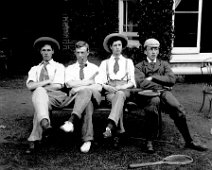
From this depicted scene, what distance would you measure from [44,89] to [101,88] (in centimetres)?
85

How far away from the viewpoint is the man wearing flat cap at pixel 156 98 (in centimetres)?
505

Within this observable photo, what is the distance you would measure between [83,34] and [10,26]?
121 inches

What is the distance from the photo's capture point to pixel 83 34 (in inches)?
406

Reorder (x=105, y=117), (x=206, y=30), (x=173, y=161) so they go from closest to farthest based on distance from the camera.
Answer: (x=173, y=161), (x=105, y=117), (x=206, y=30)

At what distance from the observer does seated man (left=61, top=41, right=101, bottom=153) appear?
4.96m

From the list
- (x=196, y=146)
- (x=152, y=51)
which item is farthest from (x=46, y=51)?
(x=196, y=146)

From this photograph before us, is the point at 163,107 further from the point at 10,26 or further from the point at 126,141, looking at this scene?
the point at 10,26

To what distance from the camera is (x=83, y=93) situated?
5145mm

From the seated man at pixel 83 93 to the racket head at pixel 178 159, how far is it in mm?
1095

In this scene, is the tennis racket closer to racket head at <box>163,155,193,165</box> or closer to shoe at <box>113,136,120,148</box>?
racket head at <box>163,155,193,165</box>

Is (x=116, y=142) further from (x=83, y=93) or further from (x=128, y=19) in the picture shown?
(x=128, y=19)

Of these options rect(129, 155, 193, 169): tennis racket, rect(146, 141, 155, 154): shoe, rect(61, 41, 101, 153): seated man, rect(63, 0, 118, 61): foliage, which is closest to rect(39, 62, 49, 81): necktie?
rect(61, 41, 101, 153): seated man

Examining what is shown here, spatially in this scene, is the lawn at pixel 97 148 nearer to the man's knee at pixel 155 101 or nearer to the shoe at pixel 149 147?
the shoe at pixel 149 147

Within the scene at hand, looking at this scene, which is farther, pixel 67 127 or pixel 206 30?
pixel 206 30
